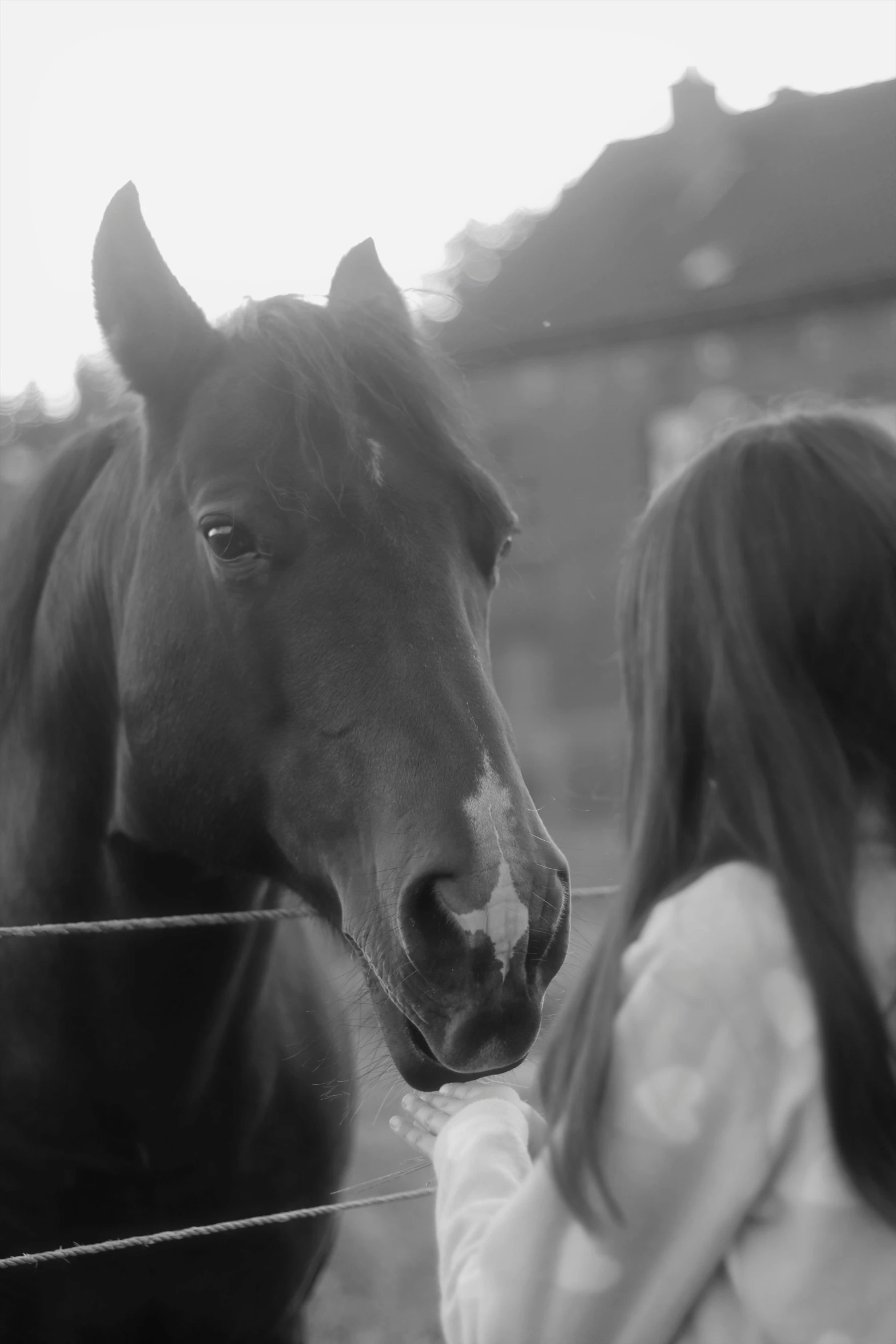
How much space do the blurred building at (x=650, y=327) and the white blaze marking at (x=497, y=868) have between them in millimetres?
15147

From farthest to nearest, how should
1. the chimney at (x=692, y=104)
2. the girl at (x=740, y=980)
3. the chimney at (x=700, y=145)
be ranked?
the chimney at (x=692, y=104)
the chimney at (x=700, y=145)
the girl at (x=740, y=980)

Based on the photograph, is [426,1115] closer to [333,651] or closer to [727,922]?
[727,922]

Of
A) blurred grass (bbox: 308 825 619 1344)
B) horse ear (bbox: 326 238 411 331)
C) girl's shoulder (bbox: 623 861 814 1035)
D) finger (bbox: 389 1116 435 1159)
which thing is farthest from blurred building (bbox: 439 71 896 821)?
girl's shoulder (bbox: 623 861 814 1035)

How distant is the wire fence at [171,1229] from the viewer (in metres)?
1.82

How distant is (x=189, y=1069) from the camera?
2.16 meters

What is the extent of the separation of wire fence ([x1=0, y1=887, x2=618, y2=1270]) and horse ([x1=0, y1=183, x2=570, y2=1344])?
0.08ft

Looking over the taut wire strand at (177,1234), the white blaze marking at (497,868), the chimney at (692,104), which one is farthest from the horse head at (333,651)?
the chimney at (692,104)

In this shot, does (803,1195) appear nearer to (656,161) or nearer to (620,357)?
Result: (620,357)

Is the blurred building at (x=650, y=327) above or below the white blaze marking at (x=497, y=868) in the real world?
below

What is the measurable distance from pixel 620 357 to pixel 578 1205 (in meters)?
18.3

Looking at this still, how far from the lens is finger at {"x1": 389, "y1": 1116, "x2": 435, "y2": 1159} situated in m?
1.42

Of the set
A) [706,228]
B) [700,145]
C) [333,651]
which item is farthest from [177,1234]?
[700,145]

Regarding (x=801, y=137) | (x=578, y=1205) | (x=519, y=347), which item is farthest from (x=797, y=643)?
(x=801, y=137)

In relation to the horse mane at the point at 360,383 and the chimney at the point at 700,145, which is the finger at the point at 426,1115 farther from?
the chimney at the point at 700,145
